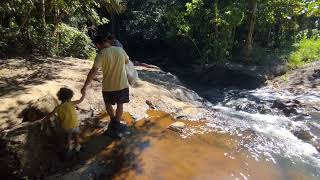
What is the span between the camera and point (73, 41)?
14086 mm

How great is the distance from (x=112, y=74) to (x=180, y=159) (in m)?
1.58

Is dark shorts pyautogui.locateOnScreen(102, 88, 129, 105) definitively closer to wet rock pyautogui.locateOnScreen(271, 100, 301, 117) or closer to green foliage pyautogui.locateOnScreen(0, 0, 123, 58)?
wet rock pyautogui.locateOnScreen(271, 100, 301, 117)

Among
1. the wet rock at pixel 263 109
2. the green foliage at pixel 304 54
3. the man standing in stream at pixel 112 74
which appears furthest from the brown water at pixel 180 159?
the green foliage at pixel 304 54

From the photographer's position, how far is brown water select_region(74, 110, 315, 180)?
4.68m

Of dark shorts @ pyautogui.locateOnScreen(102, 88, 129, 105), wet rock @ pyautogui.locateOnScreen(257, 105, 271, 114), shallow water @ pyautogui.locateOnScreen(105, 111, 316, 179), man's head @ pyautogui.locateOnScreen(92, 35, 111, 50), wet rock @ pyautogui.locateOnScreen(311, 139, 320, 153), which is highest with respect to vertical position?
man's head @ pyautogui.locateOnScreen(92, 35, 111, 50)

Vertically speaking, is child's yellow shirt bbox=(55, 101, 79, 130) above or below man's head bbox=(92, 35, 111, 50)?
below

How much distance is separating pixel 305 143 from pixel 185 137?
2157 mm

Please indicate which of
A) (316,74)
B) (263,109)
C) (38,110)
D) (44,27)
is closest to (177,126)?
(38,110)

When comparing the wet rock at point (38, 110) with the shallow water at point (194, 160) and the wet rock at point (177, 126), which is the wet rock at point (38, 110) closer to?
the shallow water at point (194, 160)

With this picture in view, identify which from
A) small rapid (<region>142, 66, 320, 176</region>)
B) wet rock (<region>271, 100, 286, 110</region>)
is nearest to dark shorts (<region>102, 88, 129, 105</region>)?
small rapid (<region>142, 66, 320, 176</region>)

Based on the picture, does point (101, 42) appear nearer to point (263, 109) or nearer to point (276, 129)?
point (276, 129)

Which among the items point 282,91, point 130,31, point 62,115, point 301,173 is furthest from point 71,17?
point 301,173

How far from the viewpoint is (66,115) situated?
482cm

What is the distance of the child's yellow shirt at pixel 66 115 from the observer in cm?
480
